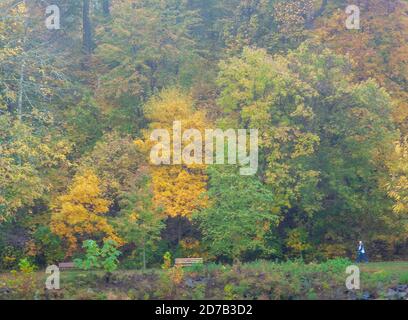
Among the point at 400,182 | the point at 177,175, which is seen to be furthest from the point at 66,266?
the point at 400,182

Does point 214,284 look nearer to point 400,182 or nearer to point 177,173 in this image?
point 400,182

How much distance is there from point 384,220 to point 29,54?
19.0 metres

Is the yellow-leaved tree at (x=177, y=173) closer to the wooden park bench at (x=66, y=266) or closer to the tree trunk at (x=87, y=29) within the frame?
the wooden park bench at (x=66, y=266)

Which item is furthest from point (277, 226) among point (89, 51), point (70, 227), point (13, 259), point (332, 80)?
point (89, 51)

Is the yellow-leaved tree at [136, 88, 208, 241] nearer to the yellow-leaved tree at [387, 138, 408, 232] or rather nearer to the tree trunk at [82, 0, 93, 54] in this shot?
the yellow-leaved tree at [387, 138, 408, 232]

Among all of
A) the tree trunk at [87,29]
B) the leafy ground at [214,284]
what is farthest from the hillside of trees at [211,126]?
the leafy ground at [214,284]

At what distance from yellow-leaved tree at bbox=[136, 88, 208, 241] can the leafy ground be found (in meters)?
7.37

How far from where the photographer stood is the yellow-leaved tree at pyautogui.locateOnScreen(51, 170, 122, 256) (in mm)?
30312

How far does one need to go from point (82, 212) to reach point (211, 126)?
8027mm

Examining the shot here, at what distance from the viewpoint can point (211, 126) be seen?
34.4 m

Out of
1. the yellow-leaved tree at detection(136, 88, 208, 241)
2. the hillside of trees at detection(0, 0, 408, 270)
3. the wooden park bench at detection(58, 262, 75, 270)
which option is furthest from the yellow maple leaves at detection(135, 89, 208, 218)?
the wooden park bench at detection(58, 262, 75, 270)

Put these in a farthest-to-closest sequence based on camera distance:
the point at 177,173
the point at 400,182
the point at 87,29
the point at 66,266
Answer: the point at 87,29, the point at 177,173, the point at 66,266, the point at 400,182

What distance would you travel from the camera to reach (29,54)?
32.3 m
